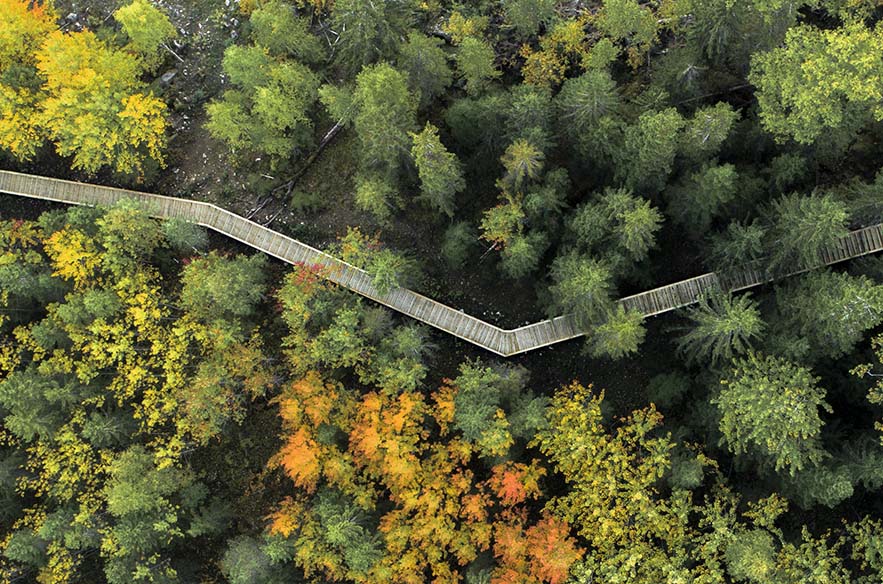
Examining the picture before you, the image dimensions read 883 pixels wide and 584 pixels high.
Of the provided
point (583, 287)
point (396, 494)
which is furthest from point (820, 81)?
point (396, 494)

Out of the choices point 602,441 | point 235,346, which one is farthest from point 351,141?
point 602,441

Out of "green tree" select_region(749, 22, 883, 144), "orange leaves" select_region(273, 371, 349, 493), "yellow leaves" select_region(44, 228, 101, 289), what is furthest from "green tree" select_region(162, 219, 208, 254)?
"green tree" select_region(749, 22, 883, 144)

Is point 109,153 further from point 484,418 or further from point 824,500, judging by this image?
point 824,500

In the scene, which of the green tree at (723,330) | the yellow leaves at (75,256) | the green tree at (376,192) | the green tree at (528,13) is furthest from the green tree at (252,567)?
the green tree at (528,13)

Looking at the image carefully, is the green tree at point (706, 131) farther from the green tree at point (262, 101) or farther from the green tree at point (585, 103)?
the green tree at point (262, 101)

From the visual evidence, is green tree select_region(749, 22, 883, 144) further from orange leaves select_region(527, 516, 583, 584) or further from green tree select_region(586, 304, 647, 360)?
orange leaves select_region(527, 516, 583, 584)

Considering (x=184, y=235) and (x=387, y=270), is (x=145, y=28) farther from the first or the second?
(x=387, y=270)
